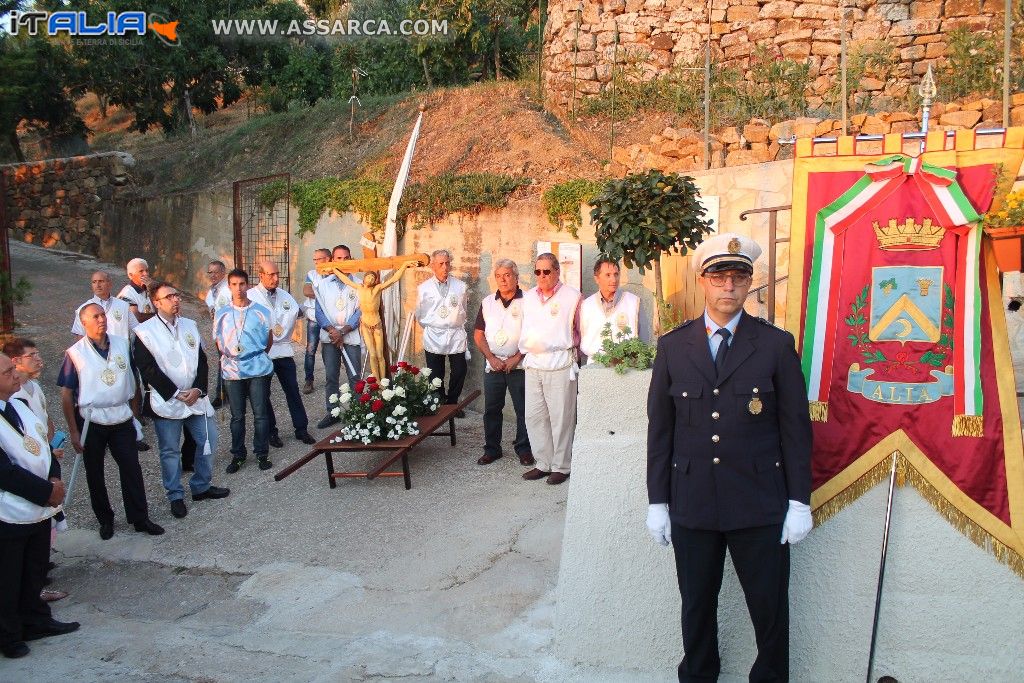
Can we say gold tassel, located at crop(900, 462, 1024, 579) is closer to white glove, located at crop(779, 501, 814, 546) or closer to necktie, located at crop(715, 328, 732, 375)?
white glove, located at crop(779, 501, 814, 546)

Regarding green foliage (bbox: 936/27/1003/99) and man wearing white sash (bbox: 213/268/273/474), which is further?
green foliage (bbox: 936/27/1003/99)

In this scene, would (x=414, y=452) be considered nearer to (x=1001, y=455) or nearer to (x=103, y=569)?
(x=103, y=569)

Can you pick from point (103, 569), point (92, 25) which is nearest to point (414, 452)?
point (103, 569)

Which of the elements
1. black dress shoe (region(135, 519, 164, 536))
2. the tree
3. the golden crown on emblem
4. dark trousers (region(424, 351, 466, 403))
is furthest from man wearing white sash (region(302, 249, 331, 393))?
the golden crown on emblem

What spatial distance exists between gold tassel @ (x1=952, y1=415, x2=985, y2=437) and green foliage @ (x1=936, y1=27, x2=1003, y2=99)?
7.69 metres

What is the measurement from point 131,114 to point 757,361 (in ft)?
77.5

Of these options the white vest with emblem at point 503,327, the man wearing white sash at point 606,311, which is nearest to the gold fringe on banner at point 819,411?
the man wearing white sash at point 606,311

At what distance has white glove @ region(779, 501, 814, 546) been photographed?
3.57 m

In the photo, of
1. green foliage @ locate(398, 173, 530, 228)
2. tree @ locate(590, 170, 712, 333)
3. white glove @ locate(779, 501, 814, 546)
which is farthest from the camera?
green foliage @ locate(398, 173, 530, 228)

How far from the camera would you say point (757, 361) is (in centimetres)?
361

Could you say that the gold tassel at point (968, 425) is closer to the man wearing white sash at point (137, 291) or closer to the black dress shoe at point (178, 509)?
the black dress shoe at point (178, 509)

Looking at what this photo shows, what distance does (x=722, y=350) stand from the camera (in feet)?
12.1

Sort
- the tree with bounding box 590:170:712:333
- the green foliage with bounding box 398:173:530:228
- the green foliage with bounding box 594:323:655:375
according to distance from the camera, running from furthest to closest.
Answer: the green foliage with bounding box 398:173:530:228 < the tree with bounding box 590:170:712:333 < the green foliage with bounding box 594:323:655:375

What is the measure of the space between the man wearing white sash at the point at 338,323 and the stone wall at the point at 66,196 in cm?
1019
